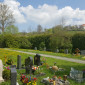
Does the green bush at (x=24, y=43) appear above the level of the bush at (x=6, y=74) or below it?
above

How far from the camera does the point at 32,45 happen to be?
107ft

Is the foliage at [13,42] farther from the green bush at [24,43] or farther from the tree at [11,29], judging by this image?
the tree at [11,29]

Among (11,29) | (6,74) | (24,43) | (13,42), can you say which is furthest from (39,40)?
(6,74)

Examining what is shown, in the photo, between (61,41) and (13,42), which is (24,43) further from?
(61,41)

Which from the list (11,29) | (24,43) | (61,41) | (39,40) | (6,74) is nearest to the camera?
(6,74)

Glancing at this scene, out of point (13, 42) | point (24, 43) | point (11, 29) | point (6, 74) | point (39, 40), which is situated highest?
point (11, 29)

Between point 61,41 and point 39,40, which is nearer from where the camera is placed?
point 61,41

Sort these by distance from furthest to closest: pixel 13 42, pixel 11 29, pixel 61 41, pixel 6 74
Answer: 1. pixel 11 29
2. pixel 13 42
3. pixel 61 41
4. pixel 6 74

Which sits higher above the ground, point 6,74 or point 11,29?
point 11,29

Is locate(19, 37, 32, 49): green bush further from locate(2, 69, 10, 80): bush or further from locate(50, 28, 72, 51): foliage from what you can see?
locate(2, 69, 10, 80): bush

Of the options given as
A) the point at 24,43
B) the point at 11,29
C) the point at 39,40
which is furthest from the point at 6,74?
the point at 11,29

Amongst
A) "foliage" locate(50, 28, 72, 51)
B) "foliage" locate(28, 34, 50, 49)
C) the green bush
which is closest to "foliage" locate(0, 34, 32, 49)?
the green bush

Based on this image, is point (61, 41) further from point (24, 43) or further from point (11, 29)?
point (11, 29)

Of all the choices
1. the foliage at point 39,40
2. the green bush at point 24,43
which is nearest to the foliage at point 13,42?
the green bush at point 24,43
